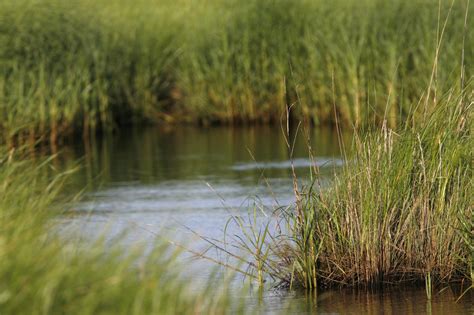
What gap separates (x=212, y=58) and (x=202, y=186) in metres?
5.44

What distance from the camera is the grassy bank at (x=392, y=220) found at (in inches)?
265

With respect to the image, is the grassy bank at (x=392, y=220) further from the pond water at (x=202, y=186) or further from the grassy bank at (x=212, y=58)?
the grassy bank at (x=212, y=58)

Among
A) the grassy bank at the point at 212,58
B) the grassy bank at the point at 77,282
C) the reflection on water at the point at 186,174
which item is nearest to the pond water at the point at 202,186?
the reflection on water at the point at 186,174

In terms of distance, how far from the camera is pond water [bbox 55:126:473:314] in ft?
21.9

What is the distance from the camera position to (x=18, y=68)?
1469 cm

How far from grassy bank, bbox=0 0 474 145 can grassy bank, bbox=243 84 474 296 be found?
20.8 feet

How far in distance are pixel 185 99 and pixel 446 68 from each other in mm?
4414

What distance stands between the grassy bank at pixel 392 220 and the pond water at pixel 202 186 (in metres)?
0.15

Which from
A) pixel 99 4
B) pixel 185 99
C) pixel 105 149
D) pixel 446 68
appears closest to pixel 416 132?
pixel 446 68

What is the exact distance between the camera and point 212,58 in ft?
54.0

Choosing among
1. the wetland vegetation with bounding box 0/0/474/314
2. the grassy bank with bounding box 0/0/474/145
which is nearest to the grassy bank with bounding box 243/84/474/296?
the wetland vegetation with bounding box 0/0/474/314

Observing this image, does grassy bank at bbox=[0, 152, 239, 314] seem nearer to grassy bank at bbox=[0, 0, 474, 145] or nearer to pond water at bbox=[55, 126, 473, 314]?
pond water at bbox=[55, 126, 473, 314]

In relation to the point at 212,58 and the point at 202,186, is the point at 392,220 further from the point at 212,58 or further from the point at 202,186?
the point at 212,58

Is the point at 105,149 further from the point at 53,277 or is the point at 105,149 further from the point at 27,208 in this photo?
the point at 53,277
